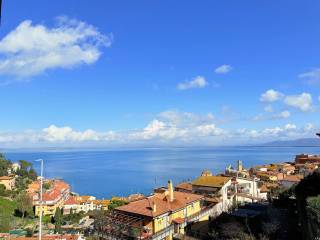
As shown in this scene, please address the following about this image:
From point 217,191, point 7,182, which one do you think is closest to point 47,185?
point 7,182

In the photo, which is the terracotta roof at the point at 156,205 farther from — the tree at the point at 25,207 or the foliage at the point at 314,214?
the tree at the point at 25,207

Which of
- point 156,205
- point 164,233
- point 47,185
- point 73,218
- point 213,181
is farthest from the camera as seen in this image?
point 47,185

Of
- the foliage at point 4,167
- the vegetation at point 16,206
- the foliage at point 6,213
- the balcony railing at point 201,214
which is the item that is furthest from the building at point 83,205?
the balcony railing at point 201,214

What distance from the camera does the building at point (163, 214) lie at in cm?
2434

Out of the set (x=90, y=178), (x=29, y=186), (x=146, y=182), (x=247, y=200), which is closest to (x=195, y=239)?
(x=247, y=200)

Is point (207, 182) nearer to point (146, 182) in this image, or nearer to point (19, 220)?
point (19, 220)

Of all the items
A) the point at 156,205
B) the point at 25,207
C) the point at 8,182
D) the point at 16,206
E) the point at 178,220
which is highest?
the point at 156,205

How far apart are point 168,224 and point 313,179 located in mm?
11314

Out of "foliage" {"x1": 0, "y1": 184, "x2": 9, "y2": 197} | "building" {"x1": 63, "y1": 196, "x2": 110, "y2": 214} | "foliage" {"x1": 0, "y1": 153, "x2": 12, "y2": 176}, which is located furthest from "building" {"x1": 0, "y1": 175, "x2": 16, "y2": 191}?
"building" {"x1": 63, "y1": 196, "x2": 110, "y2": 214}

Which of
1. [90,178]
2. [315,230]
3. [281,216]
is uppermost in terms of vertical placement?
[315,230]

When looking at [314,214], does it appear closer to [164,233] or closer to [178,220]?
[164,233]

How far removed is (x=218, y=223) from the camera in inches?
901

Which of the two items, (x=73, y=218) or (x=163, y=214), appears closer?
(x=163, y=214)

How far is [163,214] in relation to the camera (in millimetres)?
25281
